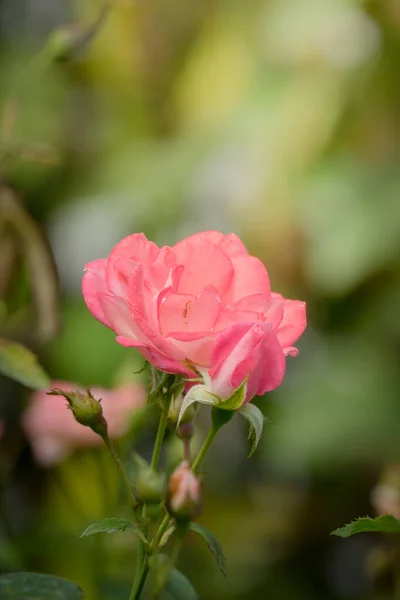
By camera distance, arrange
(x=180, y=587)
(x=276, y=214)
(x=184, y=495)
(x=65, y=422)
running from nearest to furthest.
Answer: (x=184, y=495) < (x=180, y=587) < (x=65, y=422) < (x=276, y=214)

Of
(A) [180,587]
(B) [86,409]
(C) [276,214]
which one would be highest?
(B) [86,409]

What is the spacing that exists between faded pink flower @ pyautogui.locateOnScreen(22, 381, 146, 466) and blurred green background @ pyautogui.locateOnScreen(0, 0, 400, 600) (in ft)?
1.23

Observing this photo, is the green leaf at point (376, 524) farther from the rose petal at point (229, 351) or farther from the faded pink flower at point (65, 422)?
the faded pink flower at point (65, 422)

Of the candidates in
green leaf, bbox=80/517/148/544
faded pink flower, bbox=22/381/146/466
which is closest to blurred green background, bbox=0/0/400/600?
faded pink flower, bbox=22/381/146/466

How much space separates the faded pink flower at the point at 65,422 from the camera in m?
0.83

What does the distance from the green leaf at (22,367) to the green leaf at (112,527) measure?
0.37 feet

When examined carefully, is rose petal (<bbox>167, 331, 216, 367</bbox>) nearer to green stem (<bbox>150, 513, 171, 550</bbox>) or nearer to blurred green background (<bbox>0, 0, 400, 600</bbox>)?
green stem (<bbox>150, 513, 171, 550</bbox>)

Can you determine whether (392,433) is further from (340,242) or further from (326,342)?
(340,242)

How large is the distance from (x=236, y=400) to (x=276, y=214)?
137cm

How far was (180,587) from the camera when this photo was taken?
454 millimetres

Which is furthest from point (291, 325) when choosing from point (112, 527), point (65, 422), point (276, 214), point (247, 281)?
point (276, 214)

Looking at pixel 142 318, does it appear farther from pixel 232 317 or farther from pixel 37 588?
pixel 37 588

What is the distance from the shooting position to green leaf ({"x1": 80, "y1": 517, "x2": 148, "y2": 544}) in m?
0.37

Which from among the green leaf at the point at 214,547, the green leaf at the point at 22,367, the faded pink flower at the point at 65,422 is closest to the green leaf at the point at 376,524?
the green leaf at the point at 214,547
